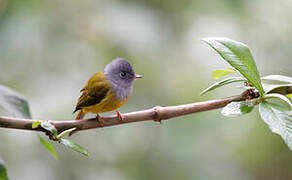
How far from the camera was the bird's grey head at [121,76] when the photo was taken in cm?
222

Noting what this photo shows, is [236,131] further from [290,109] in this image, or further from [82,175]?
[290,109]

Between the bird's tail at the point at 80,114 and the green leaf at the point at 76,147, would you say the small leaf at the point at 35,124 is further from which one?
the bird's tail at the point at 80,114

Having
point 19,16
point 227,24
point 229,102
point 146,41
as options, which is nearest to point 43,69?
point 19,16

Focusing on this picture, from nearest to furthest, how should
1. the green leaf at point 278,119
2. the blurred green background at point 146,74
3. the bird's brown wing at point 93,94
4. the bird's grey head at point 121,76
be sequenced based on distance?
the green leaf at point 278,119 → the bird's brown wing at point 93,94 → the bird's grey head at point 121,76 → the blurred green background at point 146,74

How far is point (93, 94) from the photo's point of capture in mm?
2182

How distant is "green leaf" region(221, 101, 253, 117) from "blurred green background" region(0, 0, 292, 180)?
1580mm

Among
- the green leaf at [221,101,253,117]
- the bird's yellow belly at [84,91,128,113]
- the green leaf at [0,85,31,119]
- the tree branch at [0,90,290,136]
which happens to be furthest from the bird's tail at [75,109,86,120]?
Answer: the green leaf at [221,101,253,117]

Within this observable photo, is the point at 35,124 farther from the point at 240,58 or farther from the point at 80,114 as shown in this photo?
the point at 80,114

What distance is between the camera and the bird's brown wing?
82.7 inches

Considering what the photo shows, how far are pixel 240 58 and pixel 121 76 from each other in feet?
4.39

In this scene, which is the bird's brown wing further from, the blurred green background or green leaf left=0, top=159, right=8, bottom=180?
green leaf left=0, top=159, right=8, bottom=180

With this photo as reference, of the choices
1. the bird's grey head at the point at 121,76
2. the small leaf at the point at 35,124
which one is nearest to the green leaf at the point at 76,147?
the small leaf at the point at 35,124

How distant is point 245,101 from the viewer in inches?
41.2

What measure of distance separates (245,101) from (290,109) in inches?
4.6
